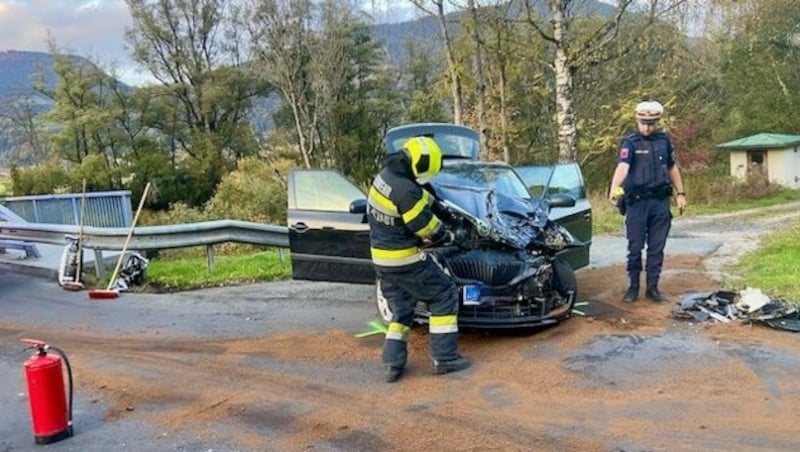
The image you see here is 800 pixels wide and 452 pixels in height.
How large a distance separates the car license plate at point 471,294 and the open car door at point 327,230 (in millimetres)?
1686

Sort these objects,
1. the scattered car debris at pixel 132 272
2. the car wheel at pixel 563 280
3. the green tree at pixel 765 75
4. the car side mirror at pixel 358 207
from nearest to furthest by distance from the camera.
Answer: the car wheel at pixel 563 280
the car side mirror at pixel 358 207
the scattered car debris at pixel 132 272
the green tree at pixel 765 75

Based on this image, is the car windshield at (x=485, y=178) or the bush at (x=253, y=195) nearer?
the car windshield at (x=485, y=178)

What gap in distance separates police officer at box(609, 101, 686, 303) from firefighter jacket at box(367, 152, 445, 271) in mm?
2803

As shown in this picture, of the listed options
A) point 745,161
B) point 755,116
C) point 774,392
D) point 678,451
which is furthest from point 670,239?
point 755,116

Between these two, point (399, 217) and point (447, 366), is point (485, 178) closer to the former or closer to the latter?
point (399, 217)

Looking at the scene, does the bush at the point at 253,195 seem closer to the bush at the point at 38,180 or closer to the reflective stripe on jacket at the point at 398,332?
the bush at the point at 38,180

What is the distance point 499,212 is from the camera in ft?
21.7

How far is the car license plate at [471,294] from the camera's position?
5852mm

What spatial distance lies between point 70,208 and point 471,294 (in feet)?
42.8

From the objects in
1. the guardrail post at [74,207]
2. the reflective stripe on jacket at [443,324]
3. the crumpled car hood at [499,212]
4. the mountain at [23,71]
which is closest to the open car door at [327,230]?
the crumpled car hood at [499,212]

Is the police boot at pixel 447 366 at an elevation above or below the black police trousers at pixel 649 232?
below

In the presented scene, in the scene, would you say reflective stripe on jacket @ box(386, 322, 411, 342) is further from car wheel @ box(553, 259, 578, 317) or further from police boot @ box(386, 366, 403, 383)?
car wheel @ box(553, 259, 578, 317)

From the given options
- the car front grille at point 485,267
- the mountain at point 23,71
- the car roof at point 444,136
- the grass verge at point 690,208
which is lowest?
the grass verge at point 690,208

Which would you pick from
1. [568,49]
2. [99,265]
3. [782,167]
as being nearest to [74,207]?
[99,265]
